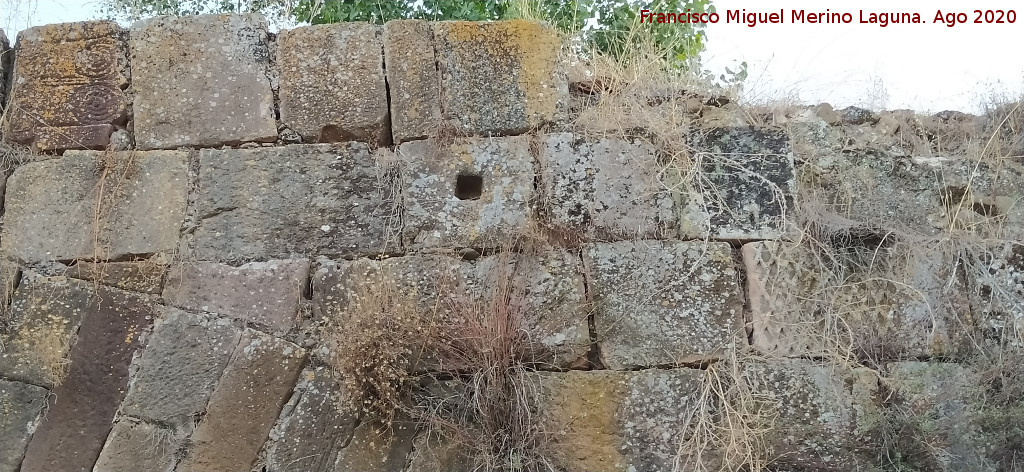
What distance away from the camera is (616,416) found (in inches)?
106

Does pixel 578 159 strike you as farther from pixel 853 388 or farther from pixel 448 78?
pixel 853 388

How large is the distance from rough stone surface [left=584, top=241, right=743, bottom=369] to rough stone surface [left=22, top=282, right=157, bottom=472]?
1.70 meters

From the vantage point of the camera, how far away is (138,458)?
266 centimetres

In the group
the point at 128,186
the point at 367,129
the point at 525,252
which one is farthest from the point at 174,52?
the point at 525,252

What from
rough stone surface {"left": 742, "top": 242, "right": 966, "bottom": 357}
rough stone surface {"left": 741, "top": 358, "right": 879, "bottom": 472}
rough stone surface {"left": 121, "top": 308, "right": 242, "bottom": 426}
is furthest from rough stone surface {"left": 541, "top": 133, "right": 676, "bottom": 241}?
rough stone surface {"left": 121, "top": 308, "right": 242, "bottom": 426}

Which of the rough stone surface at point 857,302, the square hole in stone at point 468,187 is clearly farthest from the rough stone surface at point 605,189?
the rough stone surface at point 857,302

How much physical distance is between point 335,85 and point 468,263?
91cm

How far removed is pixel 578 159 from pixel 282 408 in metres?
1.45

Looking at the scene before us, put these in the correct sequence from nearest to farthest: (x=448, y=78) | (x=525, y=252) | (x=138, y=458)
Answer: (x=138, y=458) < (x=525, y=252) < (x=448, y=78)

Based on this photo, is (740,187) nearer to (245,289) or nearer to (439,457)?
(439,457)

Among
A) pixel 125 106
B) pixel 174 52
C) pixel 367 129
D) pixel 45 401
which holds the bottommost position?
pixel 45 401

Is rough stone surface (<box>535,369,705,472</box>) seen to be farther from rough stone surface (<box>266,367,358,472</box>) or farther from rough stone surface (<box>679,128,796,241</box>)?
rough stone surface (<box>266,367,358,472</box>)

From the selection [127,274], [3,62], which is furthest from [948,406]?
[3,62]

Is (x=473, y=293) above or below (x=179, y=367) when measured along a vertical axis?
above
